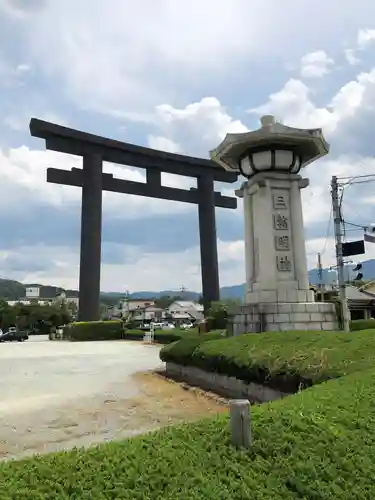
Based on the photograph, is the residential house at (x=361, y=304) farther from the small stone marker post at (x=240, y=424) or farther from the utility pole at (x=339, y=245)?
the small stone marker post at (x=240, y=424)

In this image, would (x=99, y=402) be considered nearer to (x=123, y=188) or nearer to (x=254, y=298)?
(x=254, y=298)

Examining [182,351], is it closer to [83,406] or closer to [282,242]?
[83,406]

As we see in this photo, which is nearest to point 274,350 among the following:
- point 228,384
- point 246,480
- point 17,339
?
point 228,384

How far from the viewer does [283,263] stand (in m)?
10.8

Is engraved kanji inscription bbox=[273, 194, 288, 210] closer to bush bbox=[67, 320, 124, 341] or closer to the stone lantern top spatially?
the stone lantern top

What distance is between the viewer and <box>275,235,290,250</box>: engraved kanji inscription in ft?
35.4

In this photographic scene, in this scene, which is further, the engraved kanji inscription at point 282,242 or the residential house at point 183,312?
the residential house at point 183,312

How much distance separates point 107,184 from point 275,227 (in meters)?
20.8

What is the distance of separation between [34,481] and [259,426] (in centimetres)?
135

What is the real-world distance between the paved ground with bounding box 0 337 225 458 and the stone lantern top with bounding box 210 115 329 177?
17.6 ft

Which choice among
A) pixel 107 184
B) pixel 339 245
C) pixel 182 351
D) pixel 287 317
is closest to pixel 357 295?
pixel 339 245

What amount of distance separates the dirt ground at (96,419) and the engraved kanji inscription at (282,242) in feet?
14.0

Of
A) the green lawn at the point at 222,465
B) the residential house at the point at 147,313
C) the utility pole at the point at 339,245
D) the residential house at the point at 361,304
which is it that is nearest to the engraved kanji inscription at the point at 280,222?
the utility pole at the point at 339,245

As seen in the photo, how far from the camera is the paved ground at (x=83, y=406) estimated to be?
5004mm
